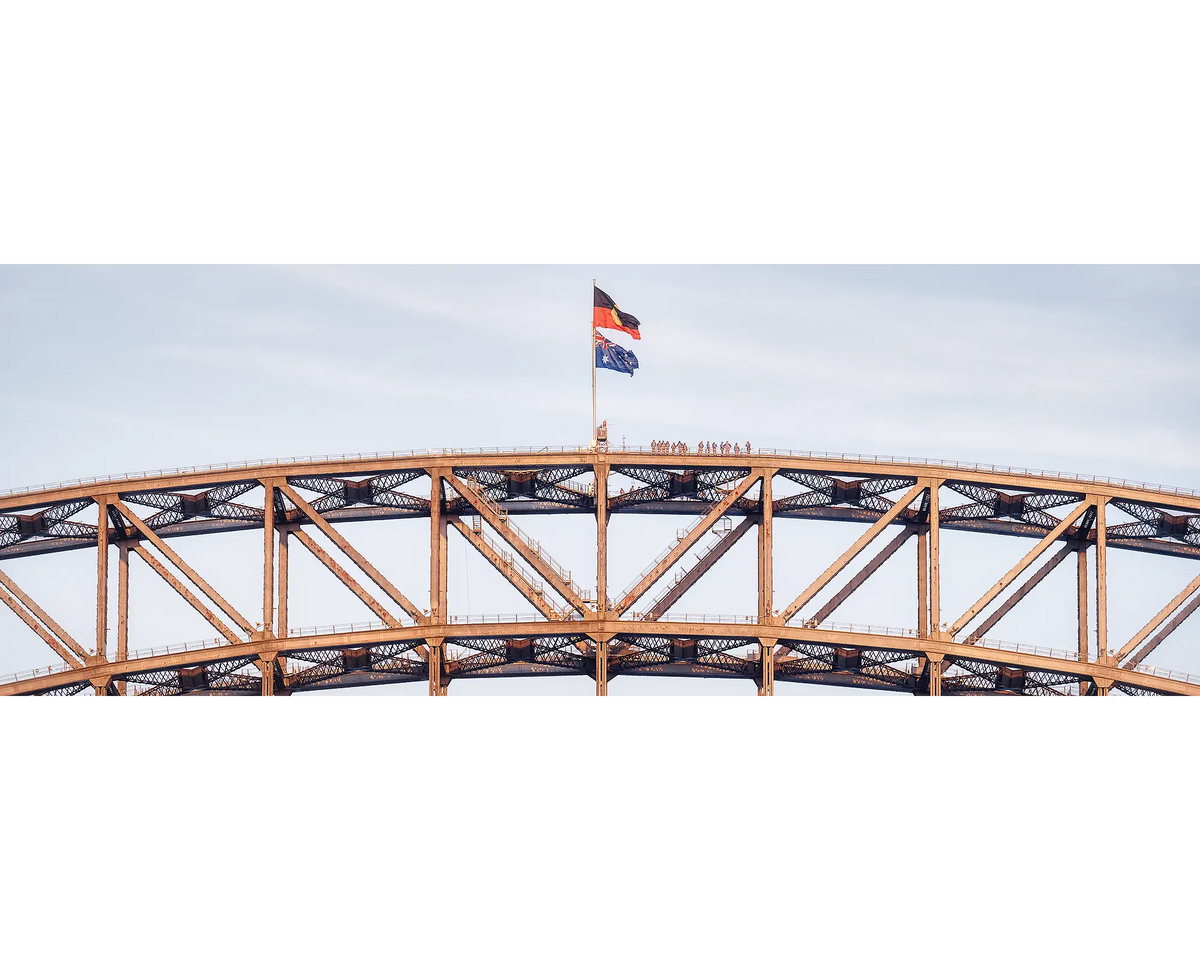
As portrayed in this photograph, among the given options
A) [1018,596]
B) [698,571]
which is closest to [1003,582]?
[1018,596]

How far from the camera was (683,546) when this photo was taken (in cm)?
8981

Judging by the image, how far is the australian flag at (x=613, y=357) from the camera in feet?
302

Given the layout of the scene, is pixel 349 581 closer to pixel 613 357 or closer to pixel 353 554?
pixel 353 554

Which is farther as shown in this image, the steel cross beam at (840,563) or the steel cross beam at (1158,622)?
the steel cross beam at (1158,622)

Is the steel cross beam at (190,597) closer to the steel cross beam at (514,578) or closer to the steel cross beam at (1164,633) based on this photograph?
the steel cross beam at (514,578)

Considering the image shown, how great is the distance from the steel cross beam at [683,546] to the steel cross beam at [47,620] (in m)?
29.3

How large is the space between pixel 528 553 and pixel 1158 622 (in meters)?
35.1

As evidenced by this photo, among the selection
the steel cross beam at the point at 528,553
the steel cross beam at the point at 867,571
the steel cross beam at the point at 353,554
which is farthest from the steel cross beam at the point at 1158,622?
the steel cross beam at the point at 353,554

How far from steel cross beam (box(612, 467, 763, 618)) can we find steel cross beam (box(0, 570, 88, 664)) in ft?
96.1

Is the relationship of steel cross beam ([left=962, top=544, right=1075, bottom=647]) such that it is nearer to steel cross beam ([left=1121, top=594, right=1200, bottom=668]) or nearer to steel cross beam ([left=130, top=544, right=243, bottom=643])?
steel cross beam ([left=1121, top=594, right=1200, bottom=668])

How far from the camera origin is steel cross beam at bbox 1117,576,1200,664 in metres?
92.8

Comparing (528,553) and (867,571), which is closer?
(528,553)
